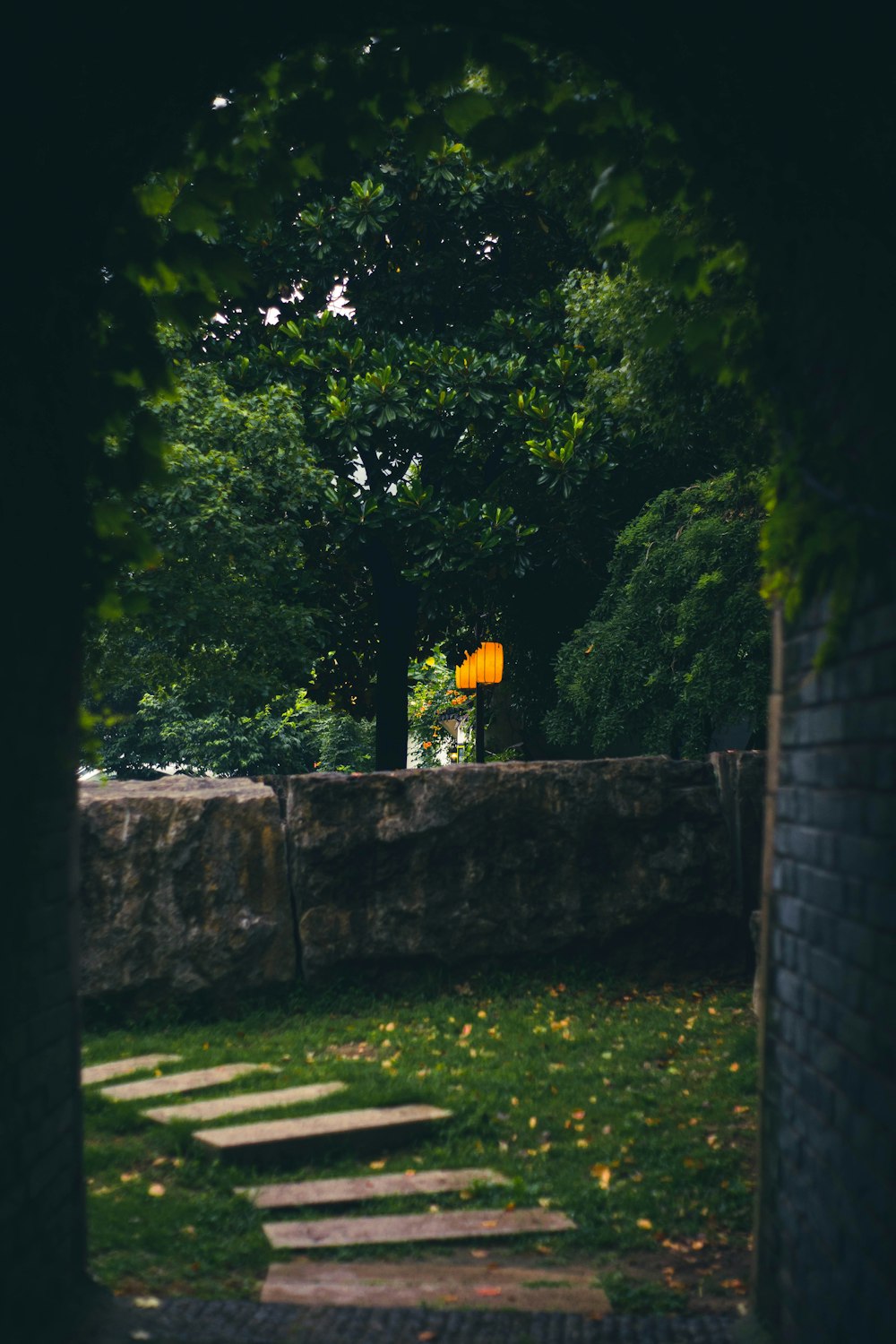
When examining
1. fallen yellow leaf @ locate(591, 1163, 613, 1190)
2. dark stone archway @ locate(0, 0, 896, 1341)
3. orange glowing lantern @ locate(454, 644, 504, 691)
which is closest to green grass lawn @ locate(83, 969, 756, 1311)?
fallen yellow leaf @ locate(591, 1163, 613, 1190)

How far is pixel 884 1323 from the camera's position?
2.54 meters

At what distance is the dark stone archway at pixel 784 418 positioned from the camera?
9.59 feet

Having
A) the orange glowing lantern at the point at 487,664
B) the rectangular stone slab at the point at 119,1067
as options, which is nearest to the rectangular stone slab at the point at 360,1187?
the rectangular stone slab at the point at 119,1067

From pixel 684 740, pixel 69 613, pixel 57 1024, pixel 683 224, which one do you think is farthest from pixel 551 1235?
pixel 684 740

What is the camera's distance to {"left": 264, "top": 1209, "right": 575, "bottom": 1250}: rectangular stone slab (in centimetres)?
456

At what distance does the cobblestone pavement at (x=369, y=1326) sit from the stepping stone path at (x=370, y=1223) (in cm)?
12

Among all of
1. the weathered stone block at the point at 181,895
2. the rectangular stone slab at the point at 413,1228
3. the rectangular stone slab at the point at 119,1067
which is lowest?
the rectangular stone slab at the point at 413,1228

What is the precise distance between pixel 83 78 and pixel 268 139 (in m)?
1.08

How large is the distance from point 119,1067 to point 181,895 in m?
1.50

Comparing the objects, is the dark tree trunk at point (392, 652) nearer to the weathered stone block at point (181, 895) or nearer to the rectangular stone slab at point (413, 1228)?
the weathered stone block at point (181, 895)

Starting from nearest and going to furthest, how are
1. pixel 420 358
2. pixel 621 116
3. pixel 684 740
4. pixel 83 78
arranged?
pixel 83 78
pixel 621 116
pixel 684 740
pixel 420 358

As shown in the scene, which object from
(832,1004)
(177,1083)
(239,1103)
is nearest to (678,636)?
(177,1083)

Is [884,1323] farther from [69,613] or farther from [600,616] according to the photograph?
[600,616]

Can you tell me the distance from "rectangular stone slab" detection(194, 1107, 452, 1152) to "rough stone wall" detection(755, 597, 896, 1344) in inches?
87.8
